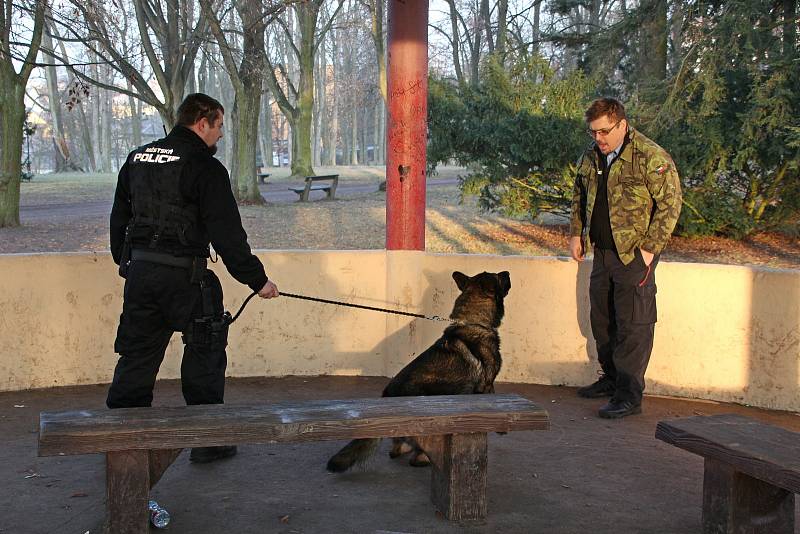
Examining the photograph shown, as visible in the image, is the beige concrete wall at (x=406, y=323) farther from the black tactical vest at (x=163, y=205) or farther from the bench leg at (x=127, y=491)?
the bench leg at (x=127, y=491)

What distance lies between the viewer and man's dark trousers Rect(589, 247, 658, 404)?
18.1 feet

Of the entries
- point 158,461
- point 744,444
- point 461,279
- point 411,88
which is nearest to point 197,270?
point 158,461

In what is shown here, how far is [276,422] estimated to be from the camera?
3668mm

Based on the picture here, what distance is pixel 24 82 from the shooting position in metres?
15.1

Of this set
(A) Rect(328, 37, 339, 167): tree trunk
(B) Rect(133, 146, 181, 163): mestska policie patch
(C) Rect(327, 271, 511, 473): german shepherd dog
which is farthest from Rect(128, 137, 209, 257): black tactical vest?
(A) Rect(328, 37, 339, 167): tree trunk

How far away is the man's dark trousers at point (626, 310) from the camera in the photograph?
5527mm

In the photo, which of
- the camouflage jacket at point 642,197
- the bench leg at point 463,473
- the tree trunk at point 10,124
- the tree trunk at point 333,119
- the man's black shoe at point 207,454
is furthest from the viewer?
the tree trunk at point 333,119

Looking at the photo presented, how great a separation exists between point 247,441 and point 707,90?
10.1 metres

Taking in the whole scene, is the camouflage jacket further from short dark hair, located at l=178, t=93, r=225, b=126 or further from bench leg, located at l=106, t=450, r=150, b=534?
bench leg, located at l=106, t=450, r=150, b=534

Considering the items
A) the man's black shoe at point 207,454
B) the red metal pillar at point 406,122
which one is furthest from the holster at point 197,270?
the red metal pillar at point 406,122

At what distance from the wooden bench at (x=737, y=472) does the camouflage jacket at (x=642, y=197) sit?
72.4 inches

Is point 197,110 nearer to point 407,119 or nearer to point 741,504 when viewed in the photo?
point 407,119

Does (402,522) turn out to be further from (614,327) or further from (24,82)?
(24,82)

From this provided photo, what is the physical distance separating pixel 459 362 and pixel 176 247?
1630 millimetres
